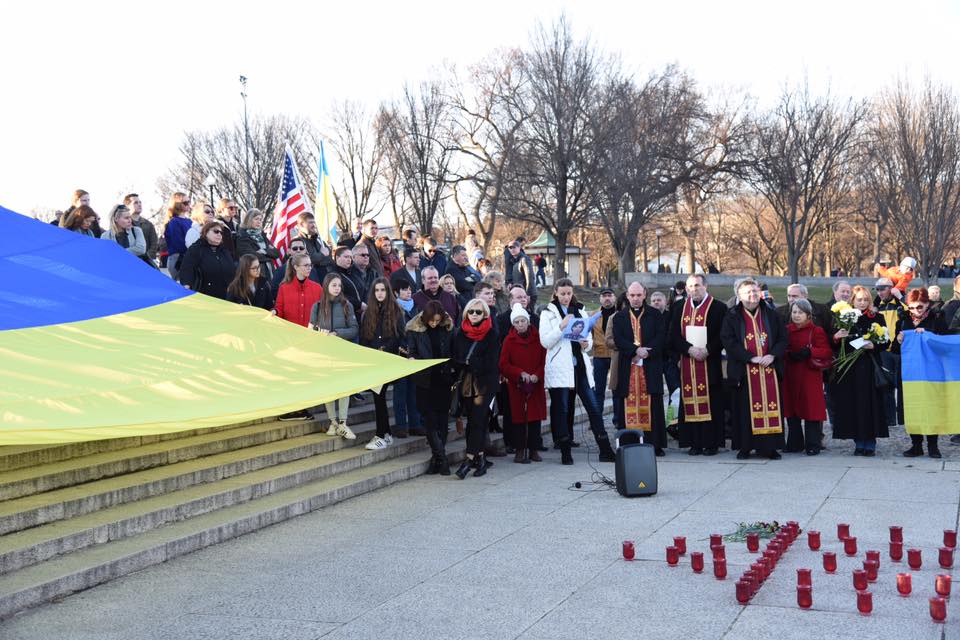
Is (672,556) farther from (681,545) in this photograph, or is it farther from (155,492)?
(155,492)

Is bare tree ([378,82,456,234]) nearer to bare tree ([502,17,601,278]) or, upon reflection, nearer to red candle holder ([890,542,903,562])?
bare tree ([502,17,601,278])

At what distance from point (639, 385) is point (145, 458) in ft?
20.3

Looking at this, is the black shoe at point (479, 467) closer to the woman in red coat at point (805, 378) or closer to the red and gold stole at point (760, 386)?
the red and gold stole at point (760, 386)

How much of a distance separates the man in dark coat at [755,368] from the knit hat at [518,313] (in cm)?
247

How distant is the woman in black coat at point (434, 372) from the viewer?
11.9m

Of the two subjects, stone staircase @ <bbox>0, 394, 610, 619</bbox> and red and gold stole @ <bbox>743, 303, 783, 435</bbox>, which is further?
red and gold stole @ <bbox>743, 303, 783, 435</bbox>

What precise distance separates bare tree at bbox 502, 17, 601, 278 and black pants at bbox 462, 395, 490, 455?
101 ft

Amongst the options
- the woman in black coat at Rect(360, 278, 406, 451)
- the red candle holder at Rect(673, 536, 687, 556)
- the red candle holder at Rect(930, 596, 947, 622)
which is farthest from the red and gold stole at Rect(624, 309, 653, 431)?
the red candle holder at Rect(930, 596, 947, 622)

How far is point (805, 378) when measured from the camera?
43.4ft

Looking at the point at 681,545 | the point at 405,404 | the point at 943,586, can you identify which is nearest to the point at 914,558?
the point at 943,586

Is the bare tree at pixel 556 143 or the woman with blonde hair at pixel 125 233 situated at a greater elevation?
the bare tree at pixel 556 143

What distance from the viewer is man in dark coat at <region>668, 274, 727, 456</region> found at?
13.5 meters

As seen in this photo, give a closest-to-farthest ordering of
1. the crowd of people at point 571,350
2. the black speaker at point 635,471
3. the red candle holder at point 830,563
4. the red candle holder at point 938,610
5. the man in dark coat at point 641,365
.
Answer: the red candle holder at point 938,610 < the red candle holder at point 830,563 < the black speaker at point 635,471 < the crowd of people at point 571,350 < the man in dark coat at point 641,365

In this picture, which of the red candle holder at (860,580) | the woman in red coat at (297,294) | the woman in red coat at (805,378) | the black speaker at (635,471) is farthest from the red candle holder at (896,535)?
the woman in red coat at (297,294)
